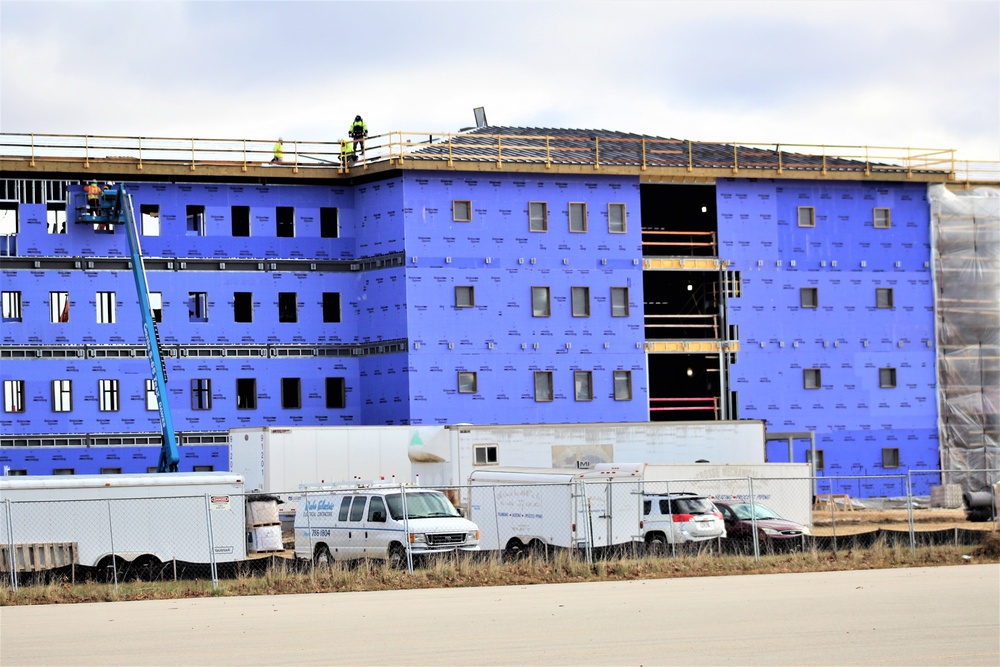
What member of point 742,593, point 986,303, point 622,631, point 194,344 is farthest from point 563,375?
point 622,631

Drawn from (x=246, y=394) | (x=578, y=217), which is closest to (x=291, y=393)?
(x=246, y=394)

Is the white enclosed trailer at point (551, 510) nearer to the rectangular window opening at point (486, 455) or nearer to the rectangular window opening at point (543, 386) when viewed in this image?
the rectangular window opening at point (486, 455)

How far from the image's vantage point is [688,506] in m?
36.0

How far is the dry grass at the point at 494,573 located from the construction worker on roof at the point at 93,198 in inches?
1101

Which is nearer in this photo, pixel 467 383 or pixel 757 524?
pixel 757 524

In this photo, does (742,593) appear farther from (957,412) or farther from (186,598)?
(957,412)

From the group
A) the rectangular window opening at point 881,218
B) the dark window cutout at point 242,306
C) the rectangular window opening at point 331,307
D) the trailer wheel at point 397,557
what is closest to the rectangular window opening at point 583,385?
the rectangular window opening at point 331,307

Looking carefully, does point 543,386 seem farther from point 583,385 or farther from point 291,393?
point 291,393

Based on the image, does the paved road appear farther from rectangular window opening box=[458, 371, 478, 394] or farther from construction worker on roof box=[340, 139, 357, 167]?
construction worker on roof box=[340, 139, 357, 167]

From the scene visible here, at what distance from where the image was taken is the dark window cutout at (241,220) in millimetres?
55531

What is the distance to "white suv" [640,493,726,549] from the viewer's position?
1399 inches

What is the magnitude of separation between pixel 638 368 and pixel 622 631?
36.8 meters

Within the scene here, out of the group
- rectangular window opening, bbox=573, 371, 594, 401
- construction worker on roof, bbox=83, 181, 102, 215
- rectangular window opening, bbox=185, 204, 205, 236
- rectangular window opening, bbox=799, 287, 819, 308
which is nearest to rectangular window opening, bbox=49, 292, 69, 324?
construction worker on roof, bbox=83, 181, 102, 215

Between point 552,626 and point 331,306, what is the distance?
120 feet
